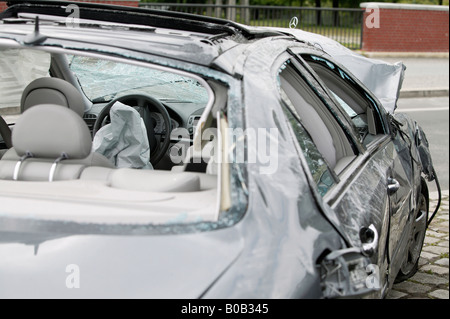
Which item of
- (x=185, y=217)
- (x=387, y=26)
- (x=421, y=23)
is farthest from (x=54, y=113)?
(x=421, y=23)

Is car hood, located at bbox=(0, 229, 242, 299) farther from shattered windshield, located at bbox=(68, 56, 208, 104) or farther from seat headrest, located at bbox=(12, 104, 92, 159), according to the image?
shattered windshield, located at bbox=(68, 56, 208, 104)

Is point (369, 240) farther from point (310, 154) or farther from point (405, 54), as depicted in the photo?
point (405, 54)

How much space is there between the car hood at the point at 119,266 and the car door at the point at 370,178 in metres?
0.66

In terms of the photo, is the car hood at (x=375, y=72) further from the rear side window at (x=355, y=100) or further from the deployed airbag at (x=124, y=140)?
the deployed airbag at (x=124, y=140)

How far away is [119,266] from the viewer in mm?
1779

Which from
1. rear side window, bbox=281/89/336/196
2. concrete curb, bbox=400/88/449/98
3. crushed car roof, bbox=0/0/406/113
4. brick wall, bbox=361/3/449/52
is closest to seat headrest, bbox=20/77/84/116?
crushed car roof, bbox=0/0/406/113

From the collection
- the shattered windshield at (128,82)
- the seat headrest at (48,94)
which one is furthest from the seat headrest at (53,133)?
the shattered windshield at (128,82)

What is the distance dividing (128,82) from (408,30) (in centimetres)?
2144

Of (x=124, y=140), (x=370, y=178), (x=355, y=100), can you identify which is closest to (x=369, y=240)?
(x=370, y=178)

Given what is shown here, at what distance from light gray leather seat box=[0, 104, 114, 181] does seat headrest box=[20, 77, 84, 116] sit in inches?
46.2

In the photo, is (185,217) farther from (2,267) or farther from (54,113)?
(54,113)

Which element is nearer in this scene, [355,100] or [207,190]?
[207,190]

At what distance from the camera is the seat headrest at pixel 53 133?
2.35 m

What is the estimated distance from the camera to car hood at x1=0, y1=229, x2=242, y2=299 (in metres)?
1.74
